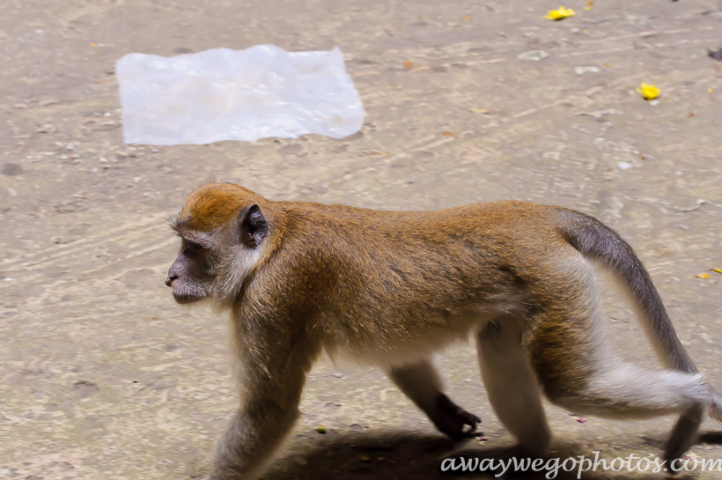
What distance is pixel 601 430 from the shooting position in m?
4.23

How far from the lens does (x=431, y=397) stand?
160 inches

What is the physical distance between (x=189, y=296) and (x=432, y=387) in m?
1.30

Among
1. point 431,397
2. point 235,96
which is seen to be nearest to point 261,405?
point 431,397

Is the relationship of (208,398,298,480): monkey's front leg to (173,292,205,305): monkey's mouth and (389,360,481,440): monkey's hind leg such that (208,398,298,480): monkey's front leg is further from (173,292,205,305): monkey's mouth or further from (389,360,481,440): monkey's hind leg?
(389,360,481,440): monkey's hind leg

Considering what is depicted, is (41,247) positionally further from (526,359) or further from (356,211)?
(526,359)

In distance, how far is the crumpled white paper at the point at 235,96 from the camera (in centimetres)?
698

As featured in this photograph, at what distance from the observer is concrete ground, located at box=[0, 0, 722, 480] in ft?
13.5

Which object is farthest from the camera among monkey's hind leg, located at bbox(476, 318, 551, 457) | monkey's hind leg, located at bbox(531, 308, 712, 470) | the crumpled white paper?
the crumpled white paper

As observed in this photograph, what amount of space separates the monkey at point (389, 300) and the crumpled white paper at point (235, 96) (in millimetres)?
3532

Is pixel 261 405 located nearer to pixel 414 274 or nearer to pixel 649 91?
pixel 414 274

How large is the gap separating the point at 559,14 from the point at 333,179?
3.99m

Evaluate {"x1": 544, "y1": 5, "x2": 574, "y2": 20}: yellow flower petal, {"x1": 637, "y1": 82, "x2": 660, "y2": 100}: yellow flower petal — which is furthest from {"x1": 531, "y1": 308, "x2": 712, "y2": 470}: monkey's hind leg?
{"x1": 544, "y1": 5, "x2": 574, "y2": 20}: yellow flower petal

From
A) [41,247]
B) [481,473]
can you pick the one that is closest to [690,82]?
[481,473]

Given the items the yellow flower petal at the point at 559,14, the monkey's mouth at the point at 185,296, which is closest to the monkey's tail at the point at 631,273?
the monkey's mouth at the point at 185,296
